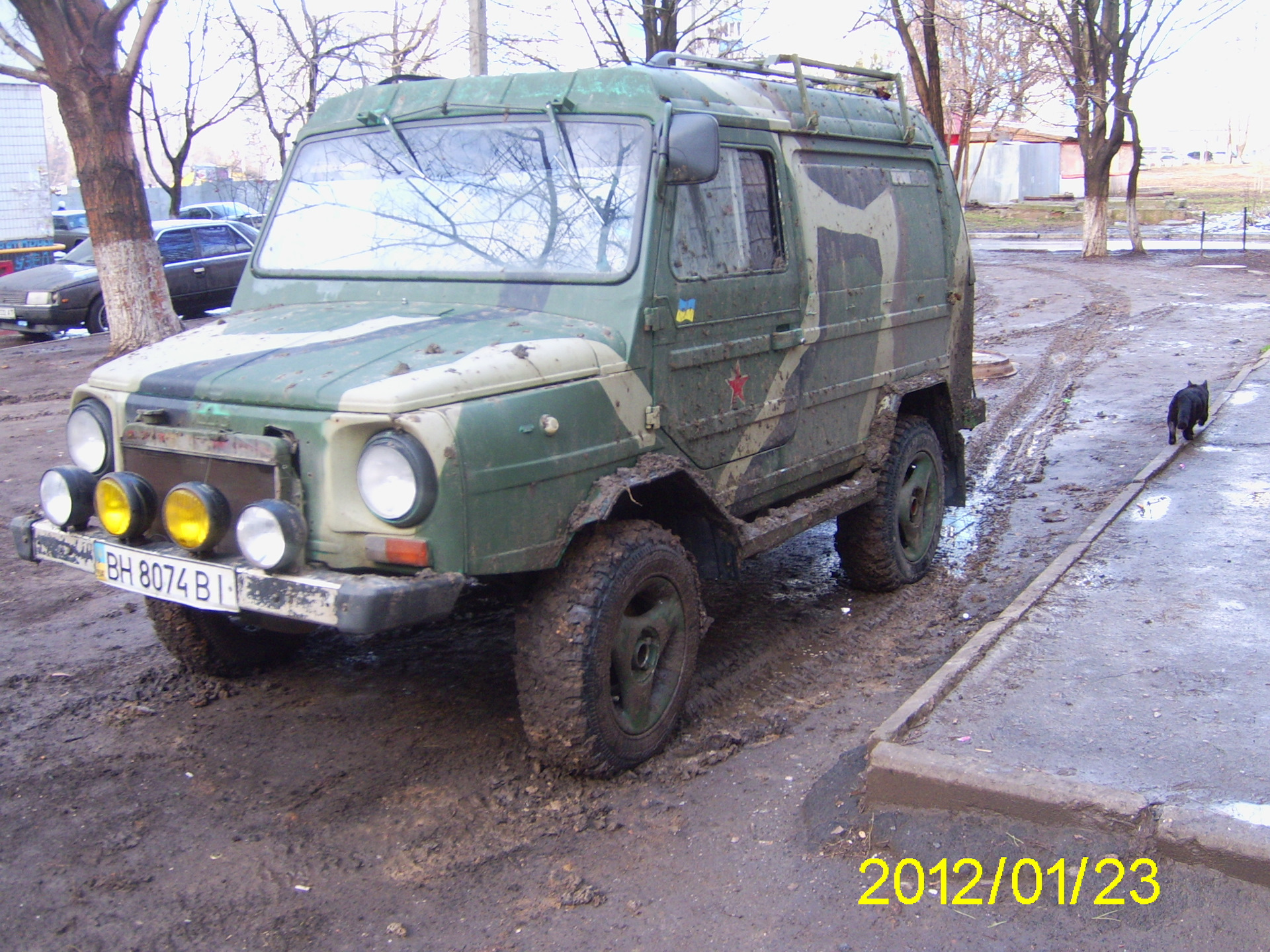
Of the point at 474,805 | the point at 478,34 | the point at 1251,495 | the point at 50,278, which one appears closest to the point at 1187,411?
the point at 1251,495

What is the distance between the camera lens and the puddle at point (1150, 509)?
21.3 feet

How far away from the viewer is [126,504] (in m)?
3.69

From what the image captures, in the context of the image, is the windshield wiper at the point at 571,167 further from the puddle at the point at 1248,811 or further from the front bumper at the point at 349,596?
the puddle at the point at 1248,811

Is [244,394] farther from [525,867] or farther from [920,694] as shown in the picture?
Result: [920,694]

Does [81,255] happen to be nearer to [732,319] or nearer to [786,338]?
[786,338]

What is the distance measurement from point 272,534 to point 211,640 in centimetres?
148

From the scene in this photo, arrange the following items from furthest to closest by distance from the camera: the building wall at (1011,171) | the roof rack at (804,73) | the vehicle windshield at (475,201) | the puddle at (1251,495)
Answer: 1. the building wall at (1011,171)
2. the puddle at (1251,495)
3. the roof rack at (804,73)
4. the vehicle windshield at (475,201)

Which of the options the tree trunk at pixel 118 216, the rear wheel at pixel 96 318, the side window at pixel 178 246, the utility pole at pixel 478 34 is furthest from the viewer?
the side window at pixel 178 246

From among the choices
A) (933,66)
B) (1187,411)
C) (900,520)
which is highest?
(933,66)

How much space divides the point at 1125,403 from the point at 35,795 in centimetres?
891

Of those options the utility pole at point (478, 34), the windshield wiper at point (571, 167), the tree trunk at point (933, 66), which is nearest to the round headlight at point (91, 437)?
the windshield wiper at point (571, 167)

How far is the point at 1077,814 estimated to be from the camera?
3352 mm

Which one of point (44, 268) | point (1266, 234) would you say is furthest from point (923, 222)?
point (1266, 234)

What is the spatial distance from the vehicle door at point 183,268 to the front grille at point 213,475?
13495mm
